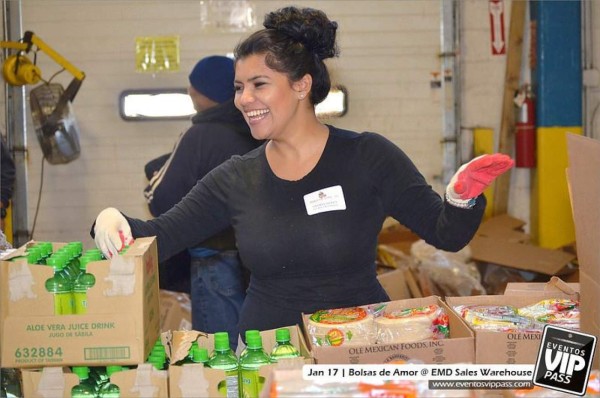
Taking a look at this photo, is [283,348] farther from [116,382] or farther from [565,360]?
[565,360]

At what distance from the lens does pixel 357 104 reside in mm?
6297

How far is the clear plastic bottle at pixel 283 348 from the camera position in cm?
209

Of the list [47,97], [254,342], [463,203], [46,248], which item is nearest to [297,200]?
[463,203]

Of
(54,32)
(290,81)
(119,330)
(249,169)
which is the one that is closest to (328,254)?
(249,169)

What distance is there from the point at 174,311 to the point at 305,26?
283cm

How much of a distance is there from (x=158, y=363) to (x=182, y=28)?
4.43 meters

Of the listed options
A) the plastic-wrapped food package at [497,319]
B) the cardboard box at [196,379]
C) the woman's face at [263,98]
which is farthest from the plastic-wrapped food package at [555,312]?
the woman's face at [263,98]

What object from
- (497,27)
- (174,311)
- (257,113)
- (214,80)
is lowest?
(174,311)

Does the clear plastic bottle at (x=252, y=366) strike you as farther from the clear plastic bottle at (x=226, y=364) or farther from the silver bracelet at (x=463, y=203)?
the silver bracelet at (x=463, y=203)

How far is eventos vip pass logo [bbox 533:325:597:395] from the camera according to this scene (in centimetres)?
160

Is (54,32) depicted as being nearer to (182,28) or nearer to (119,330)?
(182,28)

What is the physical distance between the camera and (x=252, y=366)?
2.04 m

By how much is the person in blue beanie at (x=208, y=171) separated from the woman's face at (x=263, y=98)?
1.25 m

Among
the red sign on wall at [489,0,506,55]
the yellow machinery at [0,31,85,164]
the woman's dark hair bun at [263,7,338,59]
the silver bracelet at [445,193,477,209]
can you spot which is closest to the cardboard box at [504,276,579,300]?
the silver bracelet at [445,193,477,209]
